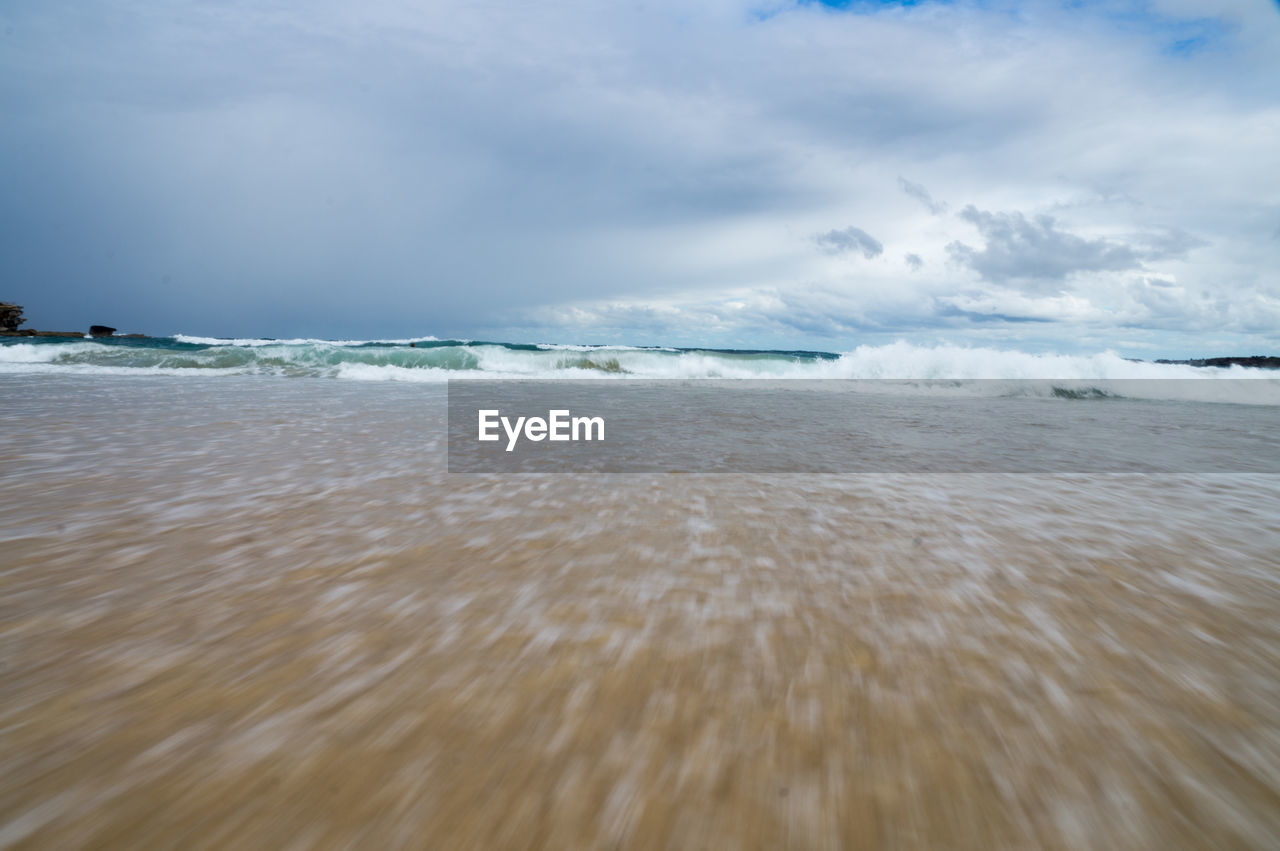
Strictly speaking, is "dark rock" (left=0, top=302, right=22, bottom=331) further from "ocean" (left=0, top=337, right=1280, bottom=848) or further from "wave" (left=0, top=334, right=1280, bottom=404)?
"ocean" (left=0, top=337, right=1280, bottom=848)

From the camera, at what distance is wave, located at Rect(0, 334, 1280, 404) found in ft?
44.5

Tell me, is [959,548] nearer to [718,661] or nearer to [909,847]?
[718,661]

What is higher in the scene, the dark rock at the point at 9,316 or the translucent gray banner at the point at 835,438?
the dark rock at the point at 9,316

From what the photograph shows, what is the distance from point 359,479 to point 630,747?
2335 mm

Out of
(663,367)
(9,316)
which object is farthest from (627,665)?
(9,316)

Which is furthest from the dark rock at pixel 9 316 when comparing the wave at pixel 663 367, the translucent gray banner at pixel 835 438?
the translucent gray banner at pixel 835 438

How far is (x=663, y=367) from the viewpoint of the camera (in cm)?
2306

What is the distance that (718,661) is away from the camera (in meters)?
1.23

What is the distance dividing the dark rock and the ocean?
47727 millimetres

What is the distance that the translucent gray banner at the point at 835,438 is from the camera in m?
3.55

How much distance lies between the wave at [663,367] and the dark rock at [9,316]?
Answer: 20.1 metres

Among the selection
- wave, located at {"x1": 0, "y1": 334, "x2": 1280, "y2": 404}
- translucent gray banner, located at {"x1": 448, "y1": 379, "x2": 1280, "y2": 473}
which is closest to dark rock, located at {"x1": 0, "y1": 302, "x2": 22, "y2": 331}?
wave, located at {"x1": 0, "y1": 334, "x2": 1280, "y2": 404}

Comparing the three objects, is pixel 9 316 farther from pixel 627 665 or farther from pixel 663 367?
pixel 627 665

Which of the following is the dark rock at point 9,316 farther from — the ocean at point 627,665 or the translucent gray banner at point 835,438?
the ocean at point 627,665
